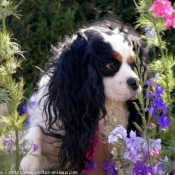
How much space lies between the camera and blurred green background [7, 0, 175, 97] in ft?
13.9

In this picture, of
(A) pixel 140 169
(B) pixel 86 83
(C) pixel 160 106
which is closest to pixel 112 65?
(B) pixel 86 83

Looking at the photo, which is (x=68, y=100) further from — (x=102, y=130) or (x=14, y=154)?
(x=14, y=154)

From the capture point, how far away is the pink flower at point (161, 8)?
8.09 feet

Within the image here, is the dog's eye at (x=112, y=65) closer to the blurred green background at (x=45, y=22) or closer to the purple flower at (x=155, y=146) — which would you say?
the purple flower at (x=155, y=146)

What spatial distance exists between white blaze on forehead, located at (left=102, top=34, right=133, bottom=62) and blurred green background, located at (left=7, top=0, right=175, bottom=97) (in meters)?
1.36

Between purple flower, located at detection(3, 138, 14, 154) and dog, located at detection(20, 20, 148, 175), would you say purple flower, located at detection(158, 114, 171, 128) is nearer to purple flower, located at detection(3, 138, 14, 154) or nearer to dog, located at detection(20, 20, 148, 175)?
dog, located at detection(20, 20, 148, 175)

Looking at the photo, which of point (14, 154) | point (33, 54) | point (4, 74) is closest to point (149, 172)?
point (14, 154)

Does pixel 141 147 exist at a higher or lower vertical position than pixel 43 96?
lower

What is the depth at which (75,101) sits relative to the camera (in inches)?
115

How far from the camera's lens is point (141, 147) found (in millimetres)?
2225

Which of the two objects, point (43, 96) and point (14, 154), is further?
point (43, 96)

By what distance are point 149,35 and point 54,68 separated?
0.58m

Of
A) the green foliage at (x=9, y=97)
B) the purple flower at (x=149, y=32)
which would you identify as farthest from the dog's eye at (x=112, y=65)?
the green foliage at (x=9, y=97)

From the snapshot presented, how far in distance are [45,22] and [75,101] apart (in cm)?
146
